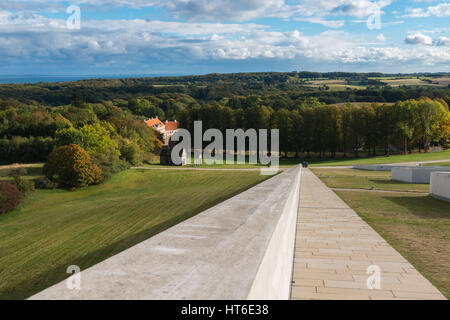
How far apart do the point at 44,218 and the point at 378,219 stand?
17.1 metres

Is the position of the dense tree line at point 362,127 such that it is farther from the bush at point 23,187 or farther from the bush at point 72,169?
the bush at point 23,187

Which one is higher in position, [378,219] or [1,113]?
[1,113]

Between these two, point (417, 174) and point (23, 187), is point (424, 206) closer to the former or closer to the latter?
point (417, 174)

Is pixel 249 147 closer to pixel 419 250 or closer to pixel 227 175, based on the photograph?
pixel 227 175

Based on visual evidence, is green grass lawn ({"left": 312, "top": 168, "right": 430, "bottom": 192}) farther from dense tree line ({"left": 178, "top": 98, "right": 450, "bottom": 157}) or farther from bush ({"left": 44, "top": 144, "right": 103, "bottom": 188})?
dense tree line ({"left": 178, "top": 98, "right": 450, "bottom": 157})

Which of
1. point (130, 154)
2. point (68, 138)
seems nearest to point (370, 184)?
point (130, 154)

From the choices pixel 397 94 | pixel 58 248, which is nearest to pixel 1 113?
pixel 58 248

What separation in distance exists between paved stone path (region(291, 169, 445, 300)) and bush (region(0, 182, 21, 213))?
2197cm

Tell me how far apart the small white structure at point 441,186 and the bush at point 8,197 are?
960 inches

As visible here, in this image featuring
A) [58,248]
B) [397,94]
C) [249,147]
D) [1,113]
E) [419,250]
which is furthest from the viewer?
[397,94]

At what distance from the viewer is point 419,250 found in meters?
6.06

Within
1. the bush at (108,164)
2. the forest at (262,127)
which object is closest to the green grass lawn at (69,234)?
the bush at (108,164)

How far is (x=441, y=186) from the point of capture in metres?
13.6

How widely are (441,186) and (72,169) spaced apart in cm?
2972
